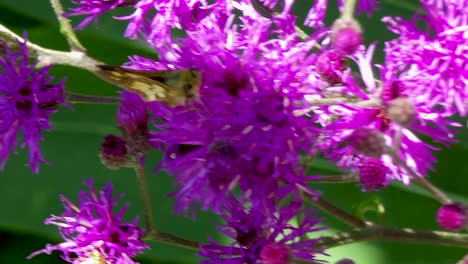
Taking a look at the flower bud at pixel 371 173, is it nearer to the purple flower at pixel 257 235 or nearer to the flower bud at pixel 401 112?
the purple flower at pixel 257 235

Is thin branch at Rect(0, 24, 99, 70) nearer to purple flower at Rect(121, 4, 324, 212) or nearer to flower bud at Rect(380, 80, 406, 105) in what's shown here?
purple flower at Rect(121, 4, 324, 212)

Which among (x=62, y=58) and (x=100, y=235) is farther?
(x=100, y=235)

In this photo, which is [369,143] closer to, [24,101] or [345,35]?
[345,35]

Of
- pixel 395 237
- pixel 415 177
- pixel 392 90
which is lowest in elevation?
pixel 395 237

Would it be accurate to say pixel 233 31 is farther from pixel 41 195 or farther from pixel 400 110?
pixel 41 195

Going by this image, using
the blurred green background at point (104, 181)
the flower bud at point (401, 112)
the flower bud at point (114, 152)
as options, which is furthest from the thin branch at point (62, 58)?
the blurred green background at point (104, 181)

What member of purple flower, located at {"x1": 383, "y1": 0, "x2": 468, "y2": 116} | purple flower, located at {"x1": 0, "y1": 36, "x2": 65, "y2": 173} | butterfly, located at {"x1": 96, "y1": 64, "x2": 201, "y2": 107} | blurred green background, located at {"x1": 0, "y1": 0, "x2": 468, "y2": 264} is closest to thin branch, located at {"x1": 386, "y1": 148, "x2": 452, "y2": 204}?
purple flower, located at {"x1": 383, "y1": 0, "x2": 468, "y2": 116}

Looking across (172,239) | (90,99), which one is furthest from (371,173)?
(90,99)
